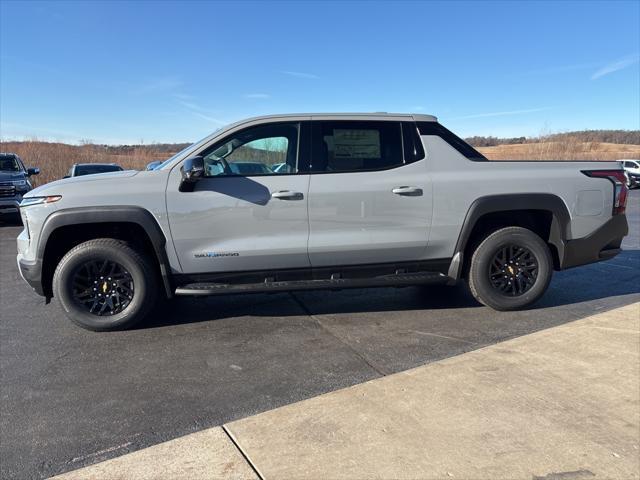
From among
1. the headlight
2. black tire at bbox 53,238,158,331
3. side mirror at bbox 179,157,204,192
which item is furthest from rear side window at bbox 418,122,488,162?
the headlight

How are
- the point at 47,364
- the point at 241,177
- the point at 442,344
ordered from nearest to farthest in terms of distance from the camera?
the point at 47,364
the point at 442,344
the point at 241,177

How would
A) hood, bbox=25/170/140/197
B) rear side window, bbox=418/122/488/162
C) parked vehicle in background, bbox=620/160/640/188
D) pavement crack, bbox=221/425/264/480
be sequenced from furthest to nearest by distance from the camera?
parked vehicle in background, bbox=620/160/640/188 < rear side window, bbox=418/122/488/162 < hood, bbox=25/170/140/197 < pavement crack, bbox=221/425/264/480

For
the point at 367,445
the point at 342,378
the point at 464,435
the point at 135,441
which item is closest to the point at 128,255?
the point at 135,441

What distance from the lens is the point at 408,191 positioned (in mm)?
4473

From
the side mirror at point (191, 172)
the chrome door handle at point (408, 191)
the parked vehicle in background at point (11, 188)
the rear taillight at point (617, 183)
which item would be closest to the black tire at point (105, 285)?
the side mirror at point (191, 172)

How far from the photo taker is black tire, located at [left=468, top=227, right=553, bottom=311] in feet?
15.5

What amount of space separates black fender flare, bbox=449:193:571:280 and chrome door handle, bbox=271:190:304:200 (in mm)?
1646

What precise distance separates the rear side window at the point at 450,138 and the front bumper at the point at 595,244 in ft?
4.25

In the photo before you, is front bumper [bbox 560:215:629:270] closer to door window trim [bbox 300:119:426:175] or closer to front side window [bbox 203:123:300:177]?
door window trim [bbox 300:119:426:175]

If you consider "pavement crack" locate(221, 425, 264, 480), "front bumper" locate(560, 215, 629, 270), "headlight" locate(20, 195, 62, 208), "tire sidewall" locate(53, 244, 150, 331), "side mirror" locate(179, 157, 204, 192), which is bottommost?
"pavement crack" locate(221, 425, 264, 480)

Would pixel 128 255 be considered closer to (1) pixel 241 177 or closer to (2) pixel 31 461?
(1) pixel 241 177

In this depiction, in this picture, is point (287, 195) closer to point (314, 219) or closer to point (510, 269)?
point (314, 219)

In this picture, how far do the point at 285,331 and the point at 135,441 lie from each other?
1.88 meters

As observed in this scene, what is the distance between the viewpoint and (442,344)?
13.2 ft
